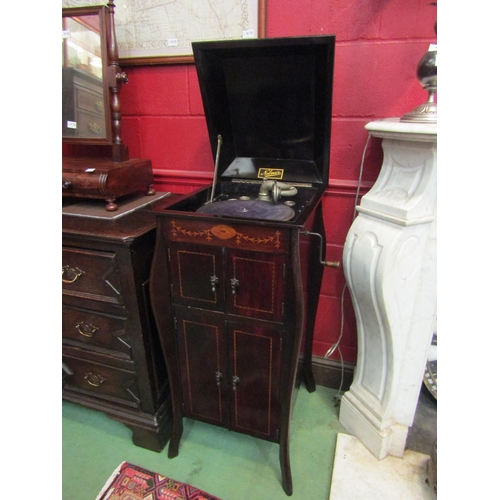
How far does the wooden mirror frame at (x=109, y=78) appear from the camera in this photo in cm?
126

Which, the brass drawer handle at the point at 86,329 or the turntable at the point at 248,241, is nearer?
the turntable at the point at 248,241

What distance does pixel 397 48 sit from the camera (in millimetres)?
1211

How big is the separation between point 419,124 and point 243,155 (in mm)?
656

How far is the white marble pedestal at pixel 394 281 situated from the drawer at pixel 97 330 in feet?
2.79

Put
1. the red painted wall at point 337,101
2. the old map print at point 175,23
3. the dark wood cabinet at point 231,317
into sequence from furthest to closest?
the old map print at point 175,23 → the red painted wall at point 337,101 → the dark wood cabinet at point 231,317

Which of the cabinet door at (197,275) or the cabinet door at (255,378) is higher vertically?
the cabinet door at (197,275)

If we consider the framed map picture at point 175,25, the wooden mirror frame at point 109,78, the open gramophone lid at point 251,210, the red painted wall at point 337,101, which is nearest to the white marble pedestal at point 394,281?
the red painted wall at point 337,101

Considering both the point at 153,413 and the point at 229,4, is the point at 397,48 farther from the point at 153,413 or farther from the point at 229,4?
the point at 153,413

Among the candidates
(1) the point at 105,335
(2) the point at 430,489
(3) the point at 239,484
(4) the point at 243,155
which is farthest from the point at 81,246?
(2) the point at 430,489

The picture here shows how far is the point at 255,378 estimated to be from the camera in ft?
3.83

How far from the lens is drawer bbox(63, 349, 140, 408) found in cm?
134

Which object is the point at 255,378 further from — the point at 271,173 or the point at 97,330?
the point at 271,173

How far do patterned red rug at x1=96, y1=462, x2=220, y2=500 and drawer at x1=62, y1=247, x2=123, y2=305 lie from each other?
0.67 meters

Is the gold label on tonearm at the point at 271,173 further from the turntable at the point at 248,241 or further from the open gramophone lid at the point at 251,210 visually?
the open gramophone lid at the point at 251,210
